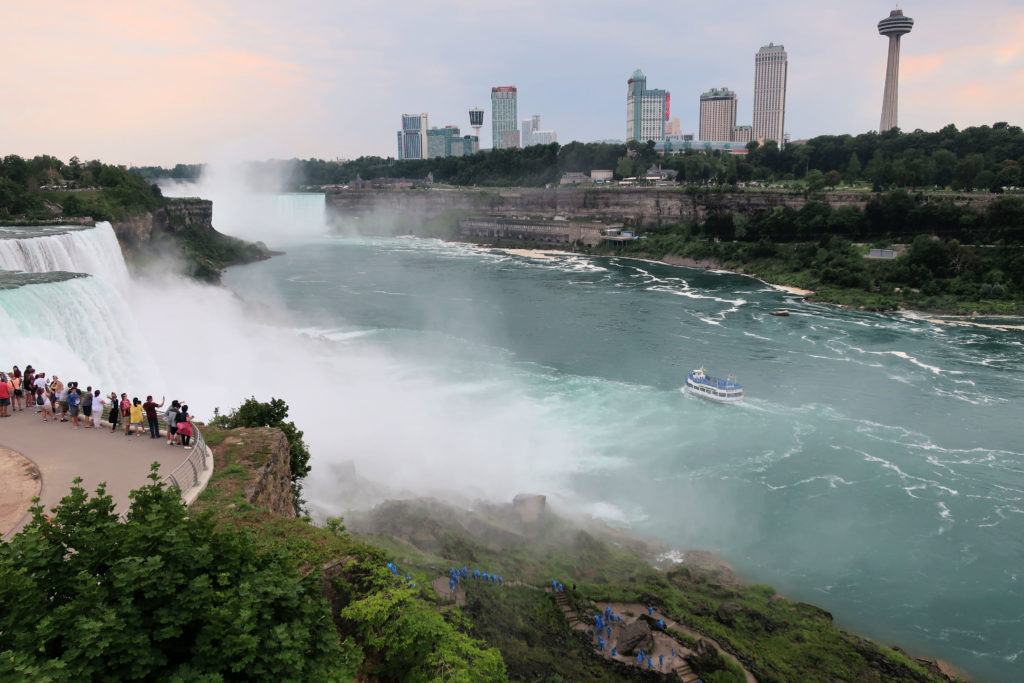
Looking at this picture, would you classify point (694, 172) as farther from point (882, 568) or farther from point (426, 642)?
point (426, 642)

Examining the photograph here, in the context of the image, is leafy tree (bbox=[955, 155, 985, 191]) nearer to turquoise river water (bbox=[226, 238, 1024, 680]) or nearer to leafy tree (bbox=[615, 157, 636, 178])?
turquoise river water (bbox=[226, 238, 1024, 680])

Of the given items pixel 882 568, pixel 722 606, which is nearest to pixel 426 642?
pixel 722 606

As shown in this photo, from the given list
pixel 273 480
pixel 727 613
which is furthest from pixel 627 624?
pixel 273 480

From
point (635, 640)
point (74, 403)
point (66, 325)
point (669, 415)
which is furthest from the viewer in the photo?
point (669, 415)

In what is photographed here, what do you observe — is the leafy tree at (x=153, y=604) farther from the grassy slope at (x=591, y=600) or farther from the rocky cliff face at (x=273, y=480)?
the grassy slope at (x=591, y=600)

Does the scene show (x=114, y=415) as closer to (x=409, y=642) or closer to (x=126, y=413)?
(x=126, y=413)

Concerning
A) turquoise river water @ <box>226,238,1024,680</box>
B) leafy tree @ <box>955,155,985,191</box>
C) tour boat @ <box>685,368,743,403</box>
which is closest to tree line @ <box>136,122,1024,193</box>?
leafy tree @ <box>955,155,985,191</box>

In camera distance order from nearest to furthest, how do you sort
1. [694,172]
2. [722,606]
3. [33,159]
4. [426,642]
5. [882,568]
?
[426,642], [722,606], [882,568], [33,159], [694,172]
